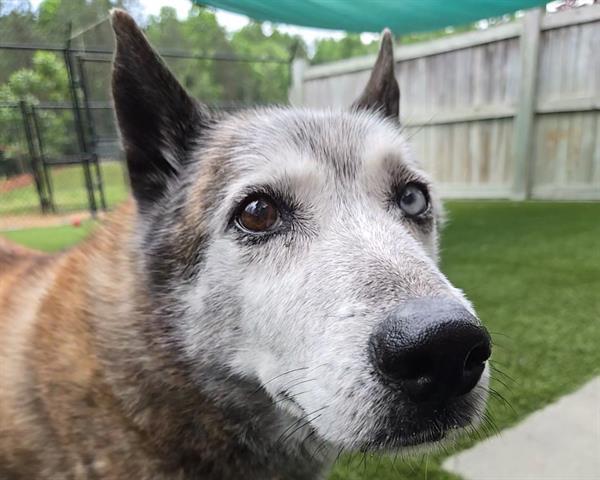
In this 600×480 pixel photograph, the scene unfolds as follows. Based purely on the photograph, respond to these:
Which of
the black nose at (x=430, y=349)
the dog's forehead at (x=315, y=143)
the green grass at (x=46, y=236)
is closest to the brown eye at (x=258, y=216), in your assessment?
the dog's forehead at (x=315, y=143)

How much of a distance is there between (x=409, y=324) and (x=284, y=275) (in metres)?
0.52

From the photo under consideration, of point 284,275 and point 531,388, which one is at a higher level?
point 284,275

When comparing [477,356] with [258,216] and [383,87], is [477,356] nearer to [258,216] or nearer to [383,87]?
[258,216]

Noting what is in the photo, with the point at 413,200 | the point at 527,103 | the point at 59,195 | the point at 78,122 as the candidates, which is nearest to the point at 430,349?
the point at 413,200

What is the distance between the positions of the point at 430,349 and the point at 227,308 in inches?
29.0

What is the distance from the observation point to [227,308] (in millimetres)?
1584

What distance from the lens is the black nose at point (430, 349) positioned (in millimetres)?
1051

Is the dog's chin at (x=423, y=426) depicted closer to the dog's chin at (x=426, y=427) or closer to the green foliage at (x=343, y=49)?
the dog's chin at (x=426, y=427)

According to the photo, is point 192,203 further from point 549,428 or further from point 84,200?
point 84,200

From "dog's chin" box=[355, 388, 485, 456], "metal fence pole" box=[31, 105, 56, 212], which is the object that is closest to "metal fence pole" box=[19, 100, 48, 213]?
"metal fence pole" box=[31, 105, 56, 212]

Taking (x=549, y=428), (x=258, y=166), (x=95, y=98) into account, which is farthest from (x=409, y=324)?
(x=95, y=98)

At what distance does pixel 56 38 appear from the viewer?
11.8 meters

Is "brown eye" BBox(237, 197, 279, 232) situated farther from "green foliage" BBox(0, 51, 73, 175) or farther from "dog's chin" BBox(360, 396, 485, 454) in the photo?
"green foliage" BBox(0, 51, 73, 175)

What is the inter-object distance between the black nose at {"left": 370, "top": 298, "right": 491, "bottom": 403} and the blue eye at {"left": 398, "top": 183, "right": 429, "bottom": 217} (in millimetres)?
744
